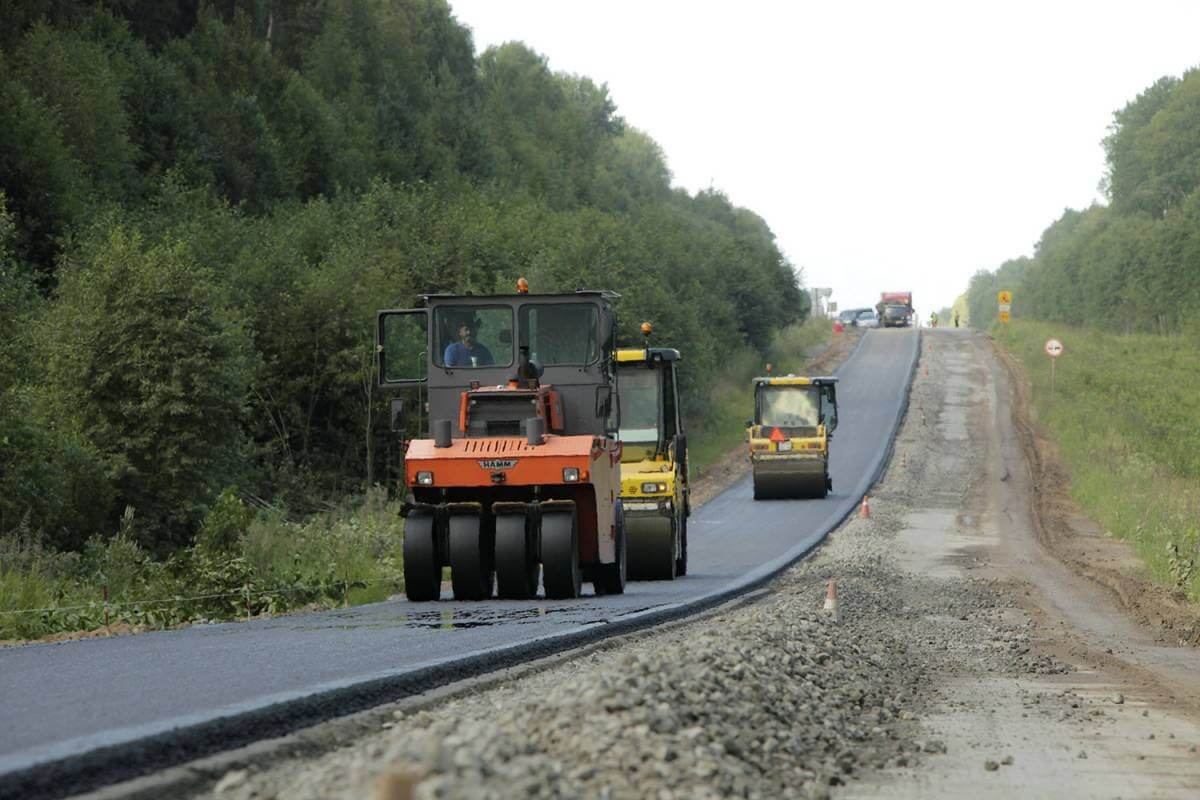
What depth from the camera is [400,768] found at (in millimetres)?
5238

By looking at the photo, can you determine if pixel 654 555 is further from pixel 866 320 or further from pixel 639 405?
pixel 866 320

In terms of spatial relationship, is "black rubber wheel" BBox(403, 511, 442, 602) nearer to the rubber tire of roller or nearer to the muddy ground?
the muddy ground

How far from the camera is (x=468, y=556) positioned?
15.8 metres

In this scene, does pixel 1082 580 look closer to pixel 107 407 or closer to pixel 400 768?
pixel 107 407

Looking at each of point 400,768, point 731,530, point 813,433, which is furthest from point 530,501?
point 813,433

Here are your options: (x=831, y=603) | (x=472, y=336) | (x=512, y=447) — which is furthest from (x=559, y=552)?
(x=831, y=603)

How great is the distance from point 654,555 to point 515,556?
20.4 ft

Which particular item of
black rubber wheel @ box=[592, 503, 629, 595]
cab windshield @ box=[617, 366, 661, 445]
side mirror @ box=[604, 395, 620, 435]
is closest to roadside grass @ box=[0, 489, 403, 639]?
black rubber wheel @ box=[592, 503, 629, 595]

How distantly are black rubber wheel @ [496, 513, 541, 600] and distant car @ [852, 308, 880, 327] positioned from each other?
276 feet

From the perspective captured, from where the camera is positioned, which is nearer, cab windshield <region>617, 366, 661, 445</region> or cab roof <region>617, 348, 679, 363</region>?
cab roof <region>617, 348, 679, 363</region>

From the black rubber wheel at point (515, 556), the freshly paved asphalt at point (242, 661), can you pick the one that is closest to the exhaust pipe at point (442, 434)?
the black rubber wheel at point (515, 556)

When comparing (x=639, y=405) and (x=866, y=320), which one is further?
(x=866, y=320)

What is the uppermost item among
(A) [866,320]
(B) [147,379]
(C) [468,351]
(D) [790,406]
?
(A) [866,320]

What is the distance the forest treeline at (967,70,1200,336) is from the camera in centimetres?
11096
